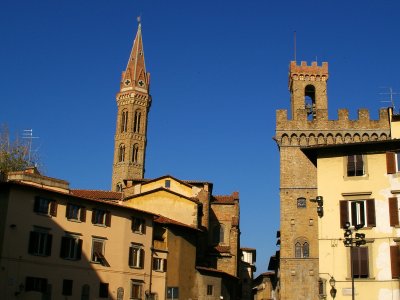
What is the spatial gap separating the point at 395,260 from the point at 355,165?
569 cm

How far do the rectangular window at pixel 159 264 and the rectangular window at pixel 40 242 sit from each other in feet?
31.8

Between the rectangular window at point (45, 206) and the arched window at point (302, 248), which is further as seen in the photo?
the arched window at point (302, 248)

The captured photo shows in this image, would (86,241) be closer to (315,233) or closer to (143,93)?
(315,233)

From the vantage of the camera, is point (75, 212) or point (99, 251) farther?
point (99, 251)

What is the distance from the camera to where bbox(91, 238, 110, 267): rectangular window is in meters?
41.7

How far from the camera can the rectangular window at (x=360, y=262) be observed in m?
31.9

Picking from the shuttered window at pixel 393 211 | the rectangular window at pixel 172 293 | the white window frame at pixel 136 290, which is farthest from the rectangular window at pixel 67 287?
the shuttered window at pixel 393 211

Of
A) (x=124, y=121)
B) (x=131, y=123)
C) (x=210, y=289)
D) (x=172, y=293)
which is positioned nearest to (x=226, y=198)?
(x=210, y=289)

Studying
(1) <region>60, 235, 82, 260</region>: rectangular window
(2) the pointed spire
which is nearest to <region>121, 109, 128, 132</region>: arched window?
(2) the pointed spire

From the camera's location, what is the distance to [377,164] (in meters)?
33.8

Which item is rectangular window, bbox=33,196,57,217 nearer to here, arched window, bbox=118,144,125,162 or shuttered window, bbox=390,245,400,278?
shuttered window, bbox=390,245,400,278

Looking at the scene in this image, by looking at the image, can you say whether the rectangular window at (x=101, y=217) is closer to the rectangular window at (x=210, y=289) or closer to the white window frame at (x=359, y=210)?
the rectangular window at (x=210, y=289)

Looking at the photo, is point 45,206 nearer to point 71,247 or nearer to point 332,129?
point 71,247

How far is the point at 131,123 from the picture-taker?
4471 inches
